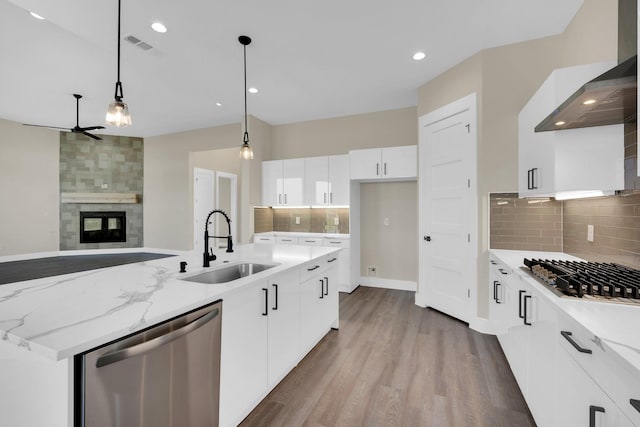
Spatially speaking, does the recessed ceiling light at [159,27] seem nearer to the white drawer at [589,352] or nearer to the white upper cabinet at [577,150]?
the white upper cabinet at [577,150]

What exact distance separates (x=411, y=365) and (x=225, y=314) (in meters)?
1.74

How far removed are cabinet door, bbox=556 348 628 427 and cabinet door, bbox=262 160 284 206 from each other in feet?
14.4

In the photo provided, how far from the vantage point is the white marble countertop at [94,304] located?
85 centimetres

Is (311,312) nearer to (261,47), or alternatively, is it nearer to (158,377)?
(158,377)

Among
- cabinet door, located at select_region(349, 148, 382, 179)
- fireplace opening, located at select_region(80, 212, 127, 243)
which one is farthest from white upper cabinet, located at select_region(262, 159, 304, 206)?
fireplace opening, located at select_region(80, 212, 127, 243)

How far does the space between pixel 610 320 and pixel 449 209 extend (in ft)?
7.87

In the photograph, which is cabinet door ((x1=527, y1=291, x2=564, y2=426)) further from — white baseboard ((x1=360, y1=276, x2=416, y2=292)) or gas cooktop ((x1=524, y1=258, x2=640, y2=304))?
white baseboard ((x1=360, y1=276, x2=416, y2=292))

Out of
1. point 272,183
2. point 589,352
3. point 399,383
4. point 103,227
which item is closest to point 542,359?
point 589,352

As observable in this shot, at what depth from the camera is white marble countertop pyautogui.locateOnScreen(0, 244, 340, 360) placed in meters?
0.85

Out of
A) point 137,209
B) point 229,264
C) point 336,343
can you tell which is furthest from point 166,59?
point 137,209

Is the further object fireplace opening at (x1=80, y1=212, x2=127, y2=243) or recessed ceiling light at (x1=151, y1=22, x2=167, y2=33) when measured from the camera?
fireplace opening at (x1=80, y1=212, x2=127, y2=243)

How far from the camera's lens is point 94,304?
116 centimetres

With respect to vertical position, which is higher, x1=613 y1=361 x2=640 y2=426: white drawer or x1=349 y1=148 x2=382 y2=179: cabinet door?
x1=349 y1=148 x2=382 y2=179: cabinet door

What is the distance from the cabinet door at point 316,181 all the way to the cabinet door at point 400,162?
3.30 ft
